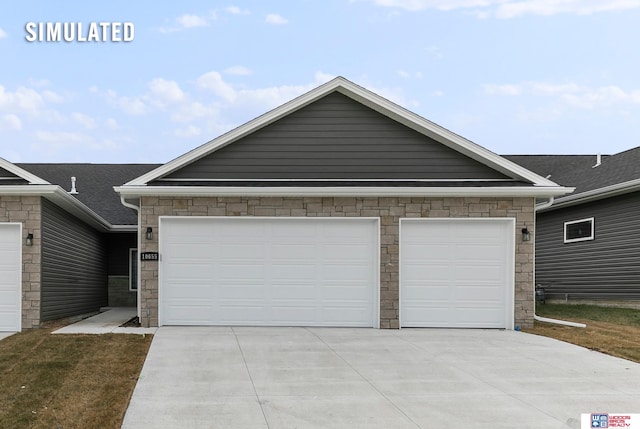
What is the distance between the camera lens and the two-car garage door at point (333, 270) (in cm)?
1172

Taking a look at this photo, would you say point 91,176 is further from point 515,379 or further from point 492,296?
point 515,379

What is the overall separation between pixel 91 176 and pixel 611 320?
55.2 feet

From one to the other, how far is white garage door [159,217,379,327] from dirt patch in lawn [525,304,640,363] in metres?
3.63

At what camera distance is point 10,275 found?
37.9 feet

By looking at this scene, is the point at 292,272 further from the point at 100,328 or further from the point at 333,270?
the point at 100,328

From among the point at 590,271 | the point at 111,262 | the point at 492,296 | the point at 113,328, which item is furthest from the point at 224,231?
the point at 590,271

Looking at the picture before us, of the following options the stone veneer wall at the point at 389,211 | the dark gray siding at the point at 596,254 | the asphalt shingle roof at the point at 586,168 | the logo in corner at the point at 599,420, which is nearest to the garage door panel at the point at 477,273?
the stone veneer wall at the point at 389,211

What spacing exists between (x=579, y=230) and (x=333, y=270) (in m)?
8.72

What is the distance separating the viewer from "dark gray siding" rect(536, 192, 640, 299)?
14.6 m

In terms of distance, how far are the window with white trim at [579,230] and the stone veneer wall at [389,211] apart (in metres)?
5.27

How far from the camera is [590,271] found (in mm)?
16109

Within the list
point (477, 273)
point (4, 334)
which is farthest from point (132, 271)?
point (477, 273)

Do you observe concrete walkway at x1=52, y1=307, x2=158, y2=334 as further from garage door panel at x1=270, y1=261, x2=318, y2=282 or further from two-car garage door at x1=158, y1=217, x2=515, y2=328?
garage door panel at x1=270, y1=261, x2=318, y2=282

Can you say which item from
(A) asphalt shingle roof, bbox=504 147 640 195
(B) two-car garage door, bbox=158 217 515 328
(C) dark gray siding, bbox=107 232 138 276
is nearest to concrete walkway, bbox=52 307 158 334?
(B) two-car garage door, bbox=158 217 515 328
